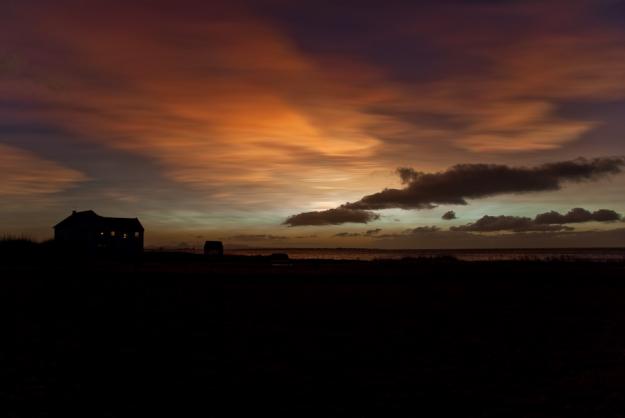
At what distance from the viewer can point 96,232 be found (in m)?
95.6

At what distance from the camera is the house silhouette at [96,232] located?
94.8 meters

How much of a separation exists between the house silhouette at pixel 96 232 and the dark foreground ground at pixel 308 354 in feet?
220

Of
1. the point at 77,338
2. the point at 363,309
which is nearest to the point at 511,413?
the point at 77,338

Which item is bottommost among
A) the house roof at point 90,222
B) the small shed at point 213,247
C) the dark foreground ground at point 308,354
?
the dark foreground ground at point 308,354

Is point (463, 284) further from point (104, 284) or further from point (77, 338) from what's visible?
point (77, 338)

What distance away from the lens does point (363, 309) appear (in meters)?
25.6

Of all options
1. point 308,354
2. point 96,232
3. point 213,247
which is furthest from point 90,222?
point 308,354

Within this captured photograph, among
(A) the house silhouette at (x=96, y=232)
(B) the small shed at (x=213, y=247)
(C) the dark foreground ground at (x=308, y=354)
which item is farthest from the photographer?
(B) the small shed at (x=213, y=247)

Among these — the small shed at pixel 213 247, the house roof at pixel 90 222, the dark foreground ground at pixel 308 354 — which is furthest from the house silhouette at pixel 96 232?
the dark foreground ground at pixel 308 354

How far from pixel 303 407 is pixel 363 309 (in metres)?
13.9

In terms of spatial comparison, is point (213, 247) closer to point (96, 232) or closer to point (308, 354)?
point (96, 232)

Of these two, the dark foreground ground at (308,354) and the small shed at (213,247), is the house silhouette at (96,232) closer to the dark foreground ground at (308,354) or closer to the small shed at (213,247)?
the small shed at (213,247)

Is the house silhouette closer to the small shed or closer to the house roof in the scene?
the house roof

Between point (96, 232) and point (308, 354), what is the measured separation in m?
85.5
